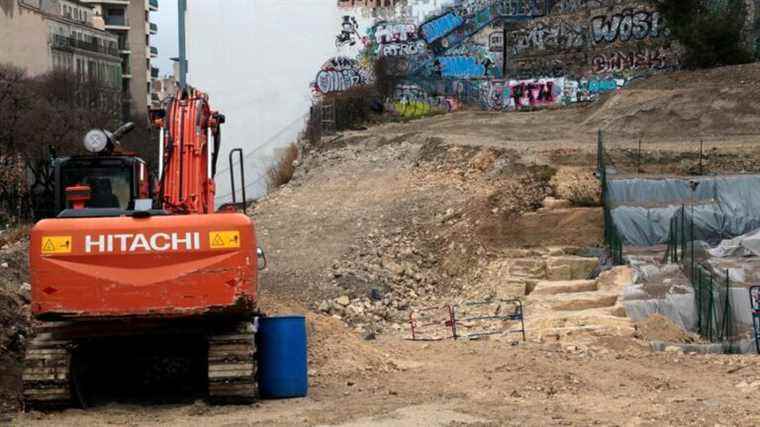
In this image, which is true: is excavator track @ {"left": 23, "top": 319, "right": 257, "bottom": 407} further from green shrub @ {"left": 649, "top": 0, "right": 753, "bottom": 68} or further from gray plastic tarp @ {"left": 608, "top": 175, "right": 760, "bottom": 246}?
green shrub @ {"left": 649, "top": 0, "right": 753, "bottom": 68}

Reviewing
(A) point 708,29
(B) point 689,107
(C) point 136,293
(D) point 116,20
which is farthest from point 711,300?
(D) point 116,20

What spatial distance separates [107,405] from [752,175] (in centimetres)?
1842

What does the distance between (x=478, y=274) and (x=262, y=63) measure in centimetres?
2945

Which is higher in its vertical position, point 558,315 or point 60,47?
point 60,47

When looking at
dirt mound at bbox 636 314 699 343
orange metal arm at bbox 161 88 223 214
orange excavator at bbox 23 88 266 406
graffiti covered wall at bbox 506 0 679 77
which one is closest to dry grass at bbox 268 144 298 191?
graffiti covered wall at bbox 506 0 679 77

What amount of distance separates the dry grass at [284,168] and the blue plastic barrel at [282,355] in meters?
26.3

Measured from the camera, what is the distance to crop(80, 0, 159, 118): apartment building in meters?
109

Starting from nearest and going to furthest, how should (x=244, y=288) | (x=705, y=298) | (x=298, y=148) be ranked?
(x=244, y=288) → (x=705, y=298) → (x=298, y=148)

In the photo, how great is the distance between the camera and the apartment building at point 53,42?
239ft

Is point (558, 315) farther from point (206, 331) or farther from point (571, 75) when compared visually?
point (571, 75)

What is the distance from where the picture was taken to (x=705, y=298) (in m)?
18.9

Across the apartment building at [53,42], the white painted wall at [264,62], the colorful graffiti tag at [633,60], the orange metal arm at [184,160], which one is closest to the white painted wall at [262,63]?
the white painted wall at [264,62]

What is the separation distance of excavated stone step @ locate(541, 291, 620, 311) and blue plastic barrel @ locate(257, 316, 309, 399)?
878 cm

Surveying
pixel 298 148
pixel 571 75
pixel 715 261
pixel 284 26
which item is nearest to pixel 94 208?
pixel 715 261
